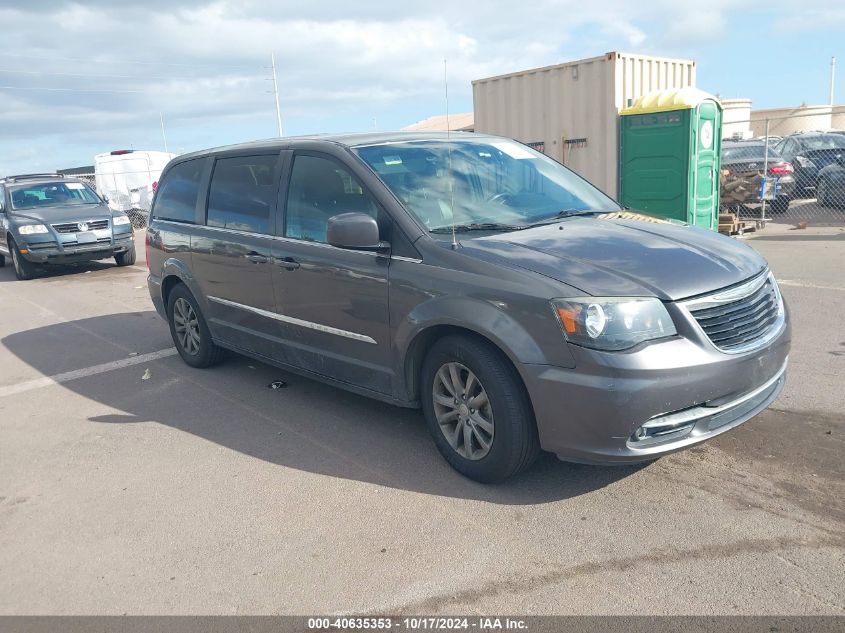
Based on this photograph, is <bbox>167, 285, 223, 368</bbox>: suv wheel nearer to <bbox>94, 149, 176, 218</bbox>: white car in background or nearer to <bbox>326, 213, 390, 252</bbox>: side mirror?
<bbox>326, 213, 390, 252</bbox>: side mirror

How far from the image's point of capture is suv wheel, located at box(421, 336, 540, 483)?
3562mm

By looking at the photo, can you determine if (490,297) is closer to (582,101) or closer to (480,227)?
(480,227)

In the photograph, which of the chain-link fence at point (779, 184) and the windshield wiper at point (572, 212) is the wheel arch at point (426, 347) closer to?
the windshield wiper at point (572, 212)

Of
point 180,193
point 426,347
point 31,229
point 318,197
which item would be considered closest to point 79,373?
point 180,193

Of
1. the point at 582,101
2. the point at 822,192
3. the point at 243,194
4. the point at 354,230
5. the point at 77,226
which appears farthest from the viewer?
the point at 822,192

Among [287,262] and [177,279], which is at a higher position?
[287,262]

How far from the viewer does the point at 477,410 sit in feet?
12.5

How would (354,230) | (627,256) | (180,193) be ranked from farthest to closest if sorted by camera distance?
(180,193) → (354,230) → (627,256)

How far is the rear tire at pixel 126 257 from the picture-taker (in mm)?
14016

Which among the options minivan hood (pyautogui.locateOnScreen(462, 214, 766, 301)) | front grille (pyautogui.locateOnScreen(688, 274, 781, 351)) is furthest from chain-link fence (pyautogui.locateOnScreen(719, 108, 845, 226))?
front grille (pyautogui.locateOnScreen(688, 274, 781, 351))

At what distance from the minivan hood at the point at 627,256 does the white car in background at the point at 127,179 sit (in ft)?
72.3

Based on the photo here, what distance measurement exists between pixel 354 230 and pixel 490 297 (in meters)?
0.91

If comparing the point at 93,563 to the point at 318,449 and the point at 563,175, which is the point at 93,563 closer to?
the point at 318,449

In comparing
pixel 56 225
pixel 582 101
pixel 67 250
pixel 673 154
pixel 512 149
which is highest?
pixel 582 101
